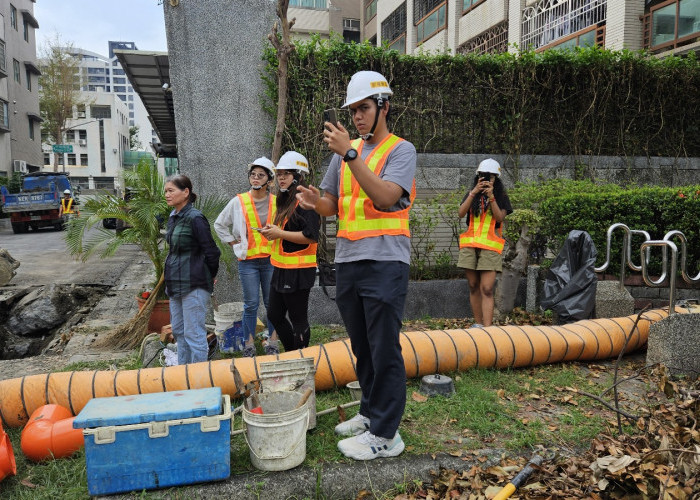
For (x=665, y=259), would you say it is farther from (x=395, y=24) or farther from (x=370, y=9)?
(x=370, y=9)

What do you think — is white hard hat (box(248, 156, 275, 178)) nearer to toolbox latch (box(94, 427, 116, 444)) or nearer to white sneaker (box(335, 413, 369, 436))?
white sneaker (box(335, 413, 369, 436))

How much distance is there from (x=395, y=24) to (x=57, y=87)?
110 feet

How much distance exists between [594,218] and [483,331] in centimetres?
287

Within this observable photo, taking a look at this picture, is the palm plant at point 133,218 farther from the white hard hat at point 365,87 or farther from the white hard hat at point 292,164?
the white hard hat at point 365,87

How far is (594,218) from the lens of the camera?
270 inches

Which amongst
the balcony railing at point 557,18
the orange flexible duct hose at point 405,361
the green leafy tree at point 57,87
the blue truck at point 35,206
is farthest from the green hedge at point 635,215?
the green leafy tree at point 57,87

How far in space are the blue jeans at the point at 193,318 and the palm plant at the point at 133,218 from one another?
165cm

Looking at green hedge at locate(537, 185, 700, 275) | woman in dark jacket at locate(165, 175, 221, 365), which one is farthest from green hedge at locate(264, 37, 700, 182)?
woman in dark jacket at locate(165, 175, 221, 365)

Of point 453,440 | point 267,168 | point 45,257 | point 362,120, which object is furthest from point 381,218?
point 45,257

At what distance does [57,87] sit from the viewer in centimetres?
4688

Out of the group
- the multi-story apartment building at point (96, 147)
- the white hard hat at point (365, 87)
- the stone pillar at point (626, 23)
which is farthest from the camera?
the multi-story apartment building at point (96, 147)

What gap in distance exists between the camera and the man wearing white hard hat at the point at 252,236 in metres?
5.48

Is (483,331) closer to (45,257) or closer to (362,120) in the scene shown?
(362,120)

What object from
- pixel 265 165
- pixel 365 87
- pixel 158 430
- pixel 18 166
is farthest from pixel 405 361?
pixel 18 166
